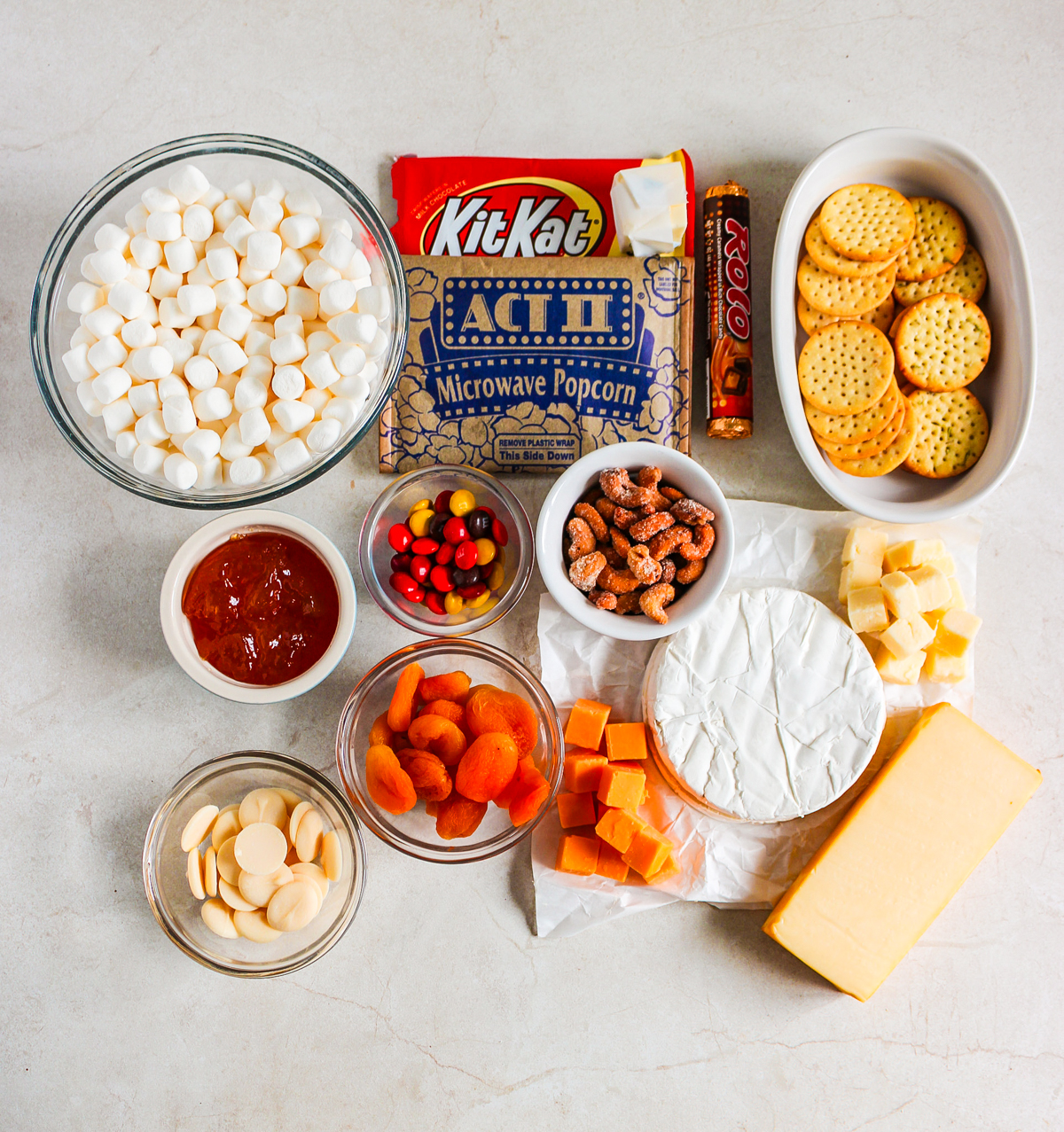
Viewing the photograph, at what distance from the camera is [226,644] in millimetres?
1015

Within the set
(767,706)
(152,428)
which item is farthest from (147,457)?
(767,706)

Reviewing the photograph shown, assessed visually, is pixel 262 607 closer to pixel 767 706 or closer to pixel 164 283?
pixel 164 283

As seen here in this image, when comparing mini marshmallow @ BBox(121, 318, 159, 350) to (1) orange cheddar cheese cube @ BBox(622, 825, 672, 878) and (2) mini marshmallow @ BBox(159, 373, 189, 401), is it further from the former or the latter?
(1) orange cheddar cheese cube @ BBox(622, 825, 672, 878)

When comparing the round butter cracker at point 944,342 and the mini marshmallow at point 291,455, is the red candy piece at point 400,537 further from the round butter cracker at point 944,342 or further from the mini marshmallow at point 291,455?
the round butter cracker at point 944,342

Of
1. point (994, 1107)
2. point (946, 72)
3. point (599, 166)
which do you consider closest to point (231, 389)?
point (599, 166)

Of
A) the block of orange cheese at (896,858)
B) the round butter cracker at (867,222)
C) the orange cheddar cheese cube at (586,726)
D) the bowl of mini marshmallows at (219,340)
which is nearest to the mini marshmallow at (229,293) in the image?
the bowl of mini marshmallows at (219,340)

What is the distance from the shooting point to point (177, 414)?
0.91 meters

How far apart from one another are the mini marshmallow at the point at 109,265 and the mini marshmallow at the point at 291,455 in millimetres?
278

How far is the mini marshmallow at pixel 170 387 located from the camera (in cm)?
92

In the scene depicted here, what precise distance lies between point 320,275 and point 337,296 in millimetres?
40

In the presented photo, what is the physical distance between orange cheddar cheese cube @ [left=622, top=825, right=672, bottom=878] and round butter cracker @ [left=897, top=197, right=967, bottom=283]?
91cm

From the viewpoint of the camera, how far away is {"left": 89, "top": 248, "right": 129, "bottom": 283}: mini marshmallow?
0.91 m

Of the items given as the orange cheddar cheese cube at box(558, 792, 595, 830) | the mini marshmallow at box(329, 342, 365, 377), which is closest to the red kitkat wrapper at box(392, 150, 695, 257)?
the mini marshmallow at box(329, 342, 365, 377)

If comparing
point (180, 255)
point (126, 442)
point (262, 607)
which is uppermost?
point (180, 255)
